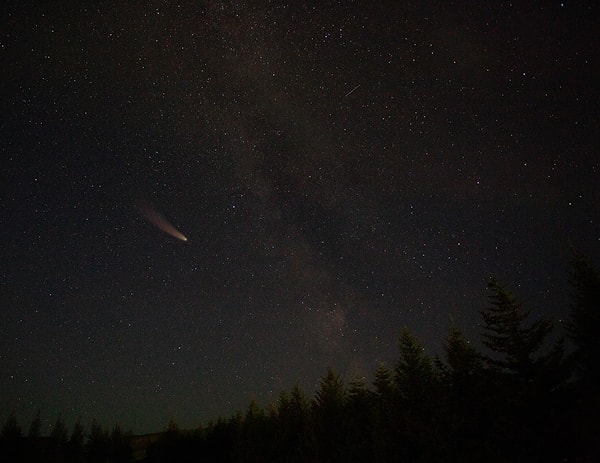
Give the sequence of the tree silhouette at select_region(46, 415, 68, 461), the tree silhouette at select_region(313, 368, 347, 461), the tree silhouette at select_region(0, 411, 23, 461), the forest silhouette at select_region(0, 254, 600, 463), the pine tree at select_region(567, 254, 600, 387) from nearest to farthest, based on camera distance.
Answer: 1. the forest silhouette at select_region(0, 254, 600, 463)
2. the pine tree at select_region(567, 254, 600, 387)
3. the tree silhouette at select_region(313, 368, 347, 461)
4. the tree silhouette at select_region(0, 411, 23, 461)
5. the tree silhouette at select_region(46, 415, 68, 461)

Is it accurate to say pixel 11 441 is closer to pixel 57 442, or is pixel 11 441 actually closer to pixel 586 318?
pixel 57 442

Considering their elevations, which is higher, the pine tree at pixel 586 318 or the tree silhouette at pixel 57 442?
the tree silhouette at pixel 57 442

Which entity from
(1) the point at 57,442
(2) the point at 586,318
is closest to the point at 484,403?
(2) the point at 586,318

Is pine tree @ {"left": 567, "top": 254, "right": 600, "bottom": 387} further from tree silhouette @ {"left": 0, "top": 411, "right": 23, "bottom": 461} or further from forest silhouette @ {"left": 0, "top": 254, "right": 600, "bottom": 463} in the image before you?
tree silhouette @ {"left": 0, "top": 411, "right": 23, "bottom": 461}

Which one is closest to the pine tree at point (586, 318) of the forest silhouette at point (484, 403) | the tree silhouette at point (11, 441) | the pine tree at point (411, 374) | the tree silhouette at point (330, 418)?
the forest silhouette at point (484, 403)

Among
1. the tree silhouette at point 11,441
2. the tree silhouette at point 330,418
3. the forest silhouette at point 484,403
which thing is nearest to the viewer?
the forest silhouette at point 484,403

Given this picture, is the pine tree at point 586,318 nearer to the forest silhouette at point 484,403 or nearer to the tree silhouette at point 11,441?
the forest silhouette at point 484,403

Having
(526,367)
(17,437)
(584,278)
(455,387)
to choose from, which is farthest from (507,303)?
(17,437)

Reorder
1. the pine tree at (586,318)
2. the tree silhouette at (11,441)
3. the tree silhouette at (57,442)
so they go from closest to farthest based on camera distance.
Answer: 1. the pine tree at (586,318)
2. the tree silhouette at (11,441)
3. the tree silhouette at (57,442)

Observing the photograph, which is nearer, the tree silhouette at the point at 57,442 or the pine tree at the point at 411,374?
the pine tree at the point at 411,374

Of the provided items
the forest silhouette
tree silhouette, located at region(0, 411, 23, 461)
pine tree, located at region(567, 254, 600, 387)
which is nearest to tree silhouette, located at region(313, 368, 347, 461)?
the forest silhouette

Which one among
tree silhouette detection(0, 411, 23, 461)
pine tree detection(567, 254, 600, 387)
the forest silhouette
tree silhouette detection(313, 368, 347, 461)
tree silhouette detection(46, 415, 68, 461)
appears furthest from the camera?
tree silhouette detection(46, 415, 68, 461)

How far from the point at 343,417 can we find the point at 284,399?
14.5 m

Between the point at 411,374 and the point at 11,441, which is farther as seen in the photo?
the point at 11,441
